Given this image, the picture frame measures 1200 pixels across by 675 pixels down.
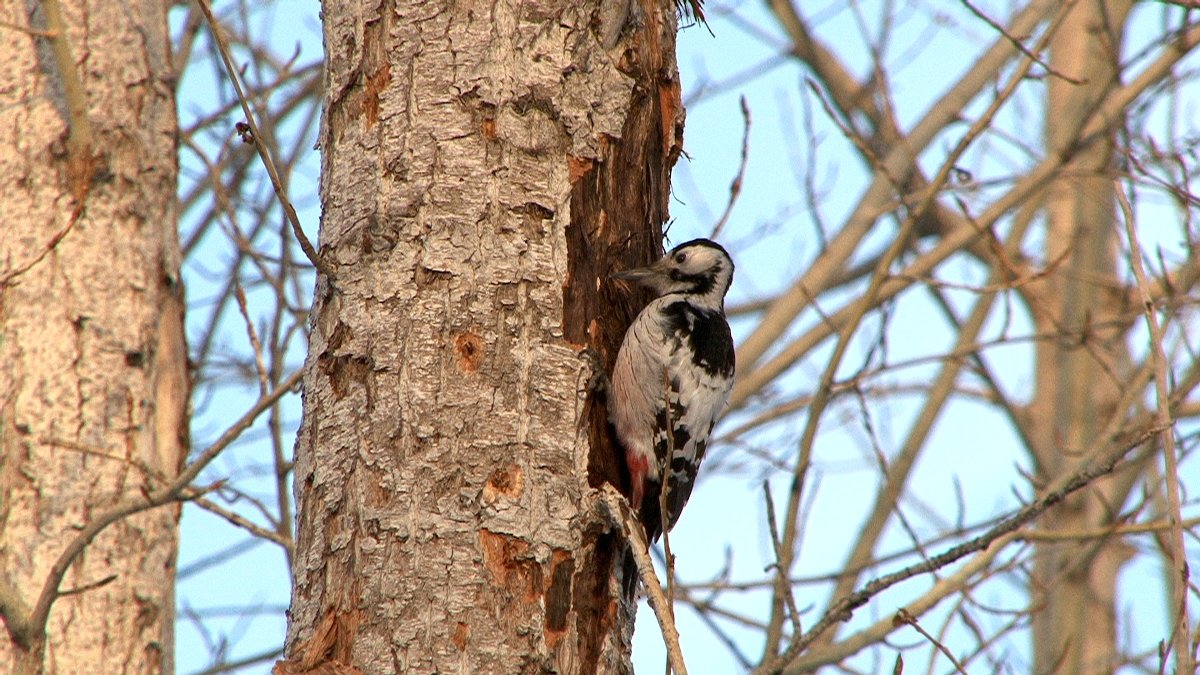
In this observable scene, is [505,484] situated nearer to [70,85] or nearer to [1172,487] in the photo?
[1172,487]

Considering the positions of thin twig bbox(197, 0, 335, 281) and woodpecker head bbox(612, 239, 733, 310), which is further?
woodpecker head bbox(612, 239, 733, 310)

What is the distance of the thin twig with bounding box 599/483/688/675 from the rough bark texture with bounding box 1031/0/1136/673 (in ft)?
11.3

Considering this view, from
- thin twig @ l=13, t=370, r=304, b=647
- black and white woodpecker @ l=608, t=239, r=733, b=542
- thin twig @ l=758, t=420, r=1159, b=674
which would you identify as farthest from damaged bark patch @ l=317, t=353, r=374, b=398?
thin twig @ l=758, t=420, r=1159, b=674

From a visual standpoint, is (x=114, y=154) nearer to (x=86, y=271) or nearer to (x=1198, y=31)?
(x=86, y=271)

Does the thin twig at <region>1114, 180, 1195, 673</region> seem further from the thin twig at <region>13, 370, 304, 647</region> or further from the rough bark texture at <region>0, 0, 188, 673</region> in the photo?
the rough bark texture at <region>0, 0, 188, 673</region>

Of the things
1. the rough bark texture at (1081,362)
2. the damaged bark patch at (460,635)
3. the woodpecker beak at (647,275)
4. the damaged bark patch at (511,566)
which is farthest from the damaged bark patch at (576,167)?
the rough bark texture at (1081,362)

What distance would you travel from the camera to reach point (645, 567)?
230 centimetres

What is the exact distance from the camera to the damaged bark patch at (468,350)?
2.70 meters

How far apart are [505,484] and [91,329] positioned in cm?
194

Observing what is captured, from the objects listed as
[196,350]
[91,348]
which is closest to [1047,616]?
[196,350]

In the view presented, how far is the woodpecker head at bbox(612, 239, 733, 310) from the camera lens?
392 cm

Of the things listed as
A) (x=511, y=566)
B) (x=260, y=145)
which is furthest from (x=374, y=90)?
(x=511, y=566)

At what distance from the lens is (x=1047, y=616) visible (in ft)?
22.8

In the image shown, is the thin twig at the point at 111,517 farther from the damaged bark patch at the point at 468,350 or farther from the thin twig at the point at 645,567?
the thin twig at the point at 645,567
